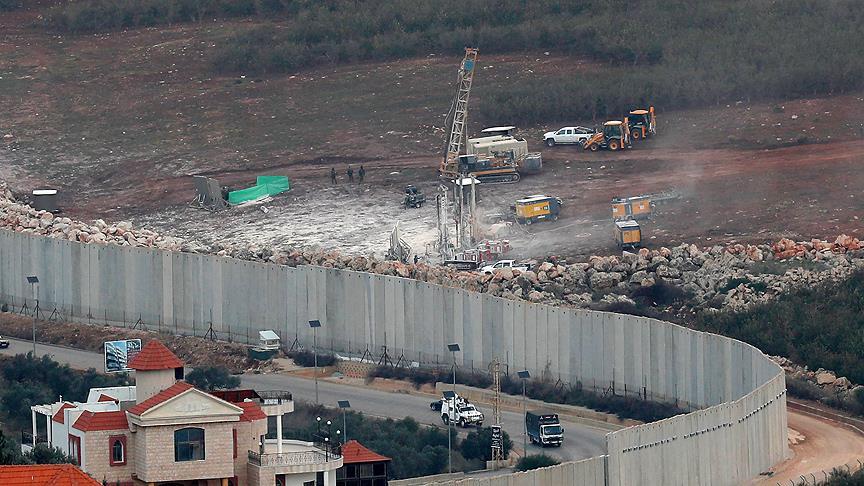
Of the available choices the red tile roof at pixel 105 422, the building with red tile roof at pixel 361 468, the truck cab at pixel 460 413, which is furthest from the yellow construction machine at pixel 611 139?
the red tile roof at pixel 105 422

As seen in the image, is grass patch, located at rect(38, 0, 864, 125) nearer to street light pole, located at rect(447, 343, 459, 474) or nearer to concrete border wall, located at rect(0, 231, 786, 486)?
concrete border wall, located at rect(0, 231, 786, 486)

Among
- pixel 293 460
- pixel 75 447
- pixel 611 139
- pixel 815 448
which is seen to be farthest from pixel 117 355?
pixel 611 139

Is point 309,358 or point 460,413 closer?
point 460,413

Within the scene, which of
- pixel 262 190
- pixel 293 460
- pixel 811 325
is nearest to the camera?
pixel 293 460

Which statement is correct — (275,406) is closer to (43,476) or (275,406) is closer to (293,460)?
(293,460)

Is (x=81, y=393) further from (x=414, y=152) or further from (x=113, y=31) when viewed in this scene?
(x=113, y=31)
